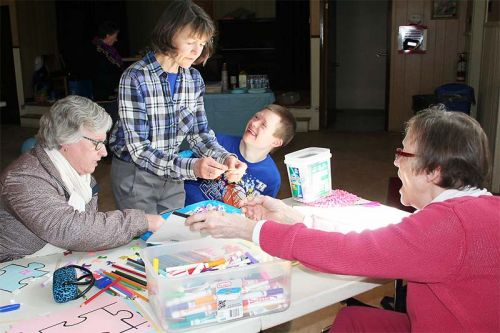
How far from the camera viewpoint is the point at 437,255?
4.21ft

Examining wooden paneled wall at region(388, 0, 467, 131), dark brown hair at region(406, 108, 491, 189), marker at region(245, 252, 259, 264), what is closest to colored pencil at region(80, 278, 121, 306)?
marker at region(245, 252, 259, 264)

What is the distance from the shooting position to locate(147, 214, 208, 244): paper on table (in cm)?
187

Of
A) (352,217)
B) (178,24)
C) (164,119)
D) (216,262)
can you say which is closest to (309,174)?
(352,217)

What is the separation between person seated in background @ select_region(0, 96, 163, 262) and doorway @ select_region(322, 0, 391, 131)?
7.03 metres

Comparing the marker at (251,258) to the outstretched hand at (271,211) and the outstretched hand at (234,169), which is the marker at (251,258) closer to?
the outstretched hand at (271,211)

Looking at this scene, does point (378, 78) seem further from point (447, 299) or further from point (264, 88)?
point (447, 299)

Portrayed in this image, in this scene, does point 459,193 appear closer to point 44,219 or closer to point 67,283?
point 67,283

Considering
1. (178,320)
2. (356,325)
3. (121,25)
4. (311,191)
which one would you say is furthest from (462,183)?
(121,25)

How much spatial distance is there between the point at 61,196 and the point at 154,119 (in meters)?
0.58

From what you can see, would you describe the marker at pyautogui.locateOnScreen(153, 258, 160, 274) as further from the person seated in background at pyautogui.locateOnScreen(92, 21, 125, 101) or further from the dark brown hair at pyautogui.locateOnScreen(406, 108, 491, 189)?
the person seated in background at pyautogui.locateOnScreen(92, 21, 125, 101)

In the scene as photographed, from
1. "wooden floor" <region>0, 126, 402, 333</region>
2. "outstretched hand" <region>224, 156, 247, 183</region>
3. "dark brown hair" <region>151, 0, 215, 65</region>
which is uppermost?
"dark brown hair" <region>151, 0, 215, 65</region>

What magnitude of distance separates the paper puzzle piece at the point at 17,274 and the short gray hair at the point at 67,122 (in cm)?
42

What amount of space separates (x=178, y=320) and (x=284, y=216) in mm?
670

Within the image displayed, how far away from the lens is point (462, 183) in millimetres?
1470
